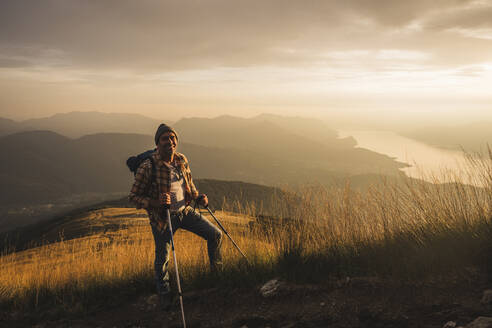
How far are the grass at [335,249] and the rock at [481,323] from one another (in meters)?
0.91

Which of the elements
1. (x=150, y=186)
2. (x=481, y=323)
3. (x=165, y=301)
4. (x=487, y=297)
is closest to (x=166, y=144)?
(x=150, y=186)

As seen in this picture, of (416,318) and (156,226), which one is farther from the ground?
(156,226)

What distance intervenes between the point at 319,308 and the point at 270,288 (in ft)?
2.25

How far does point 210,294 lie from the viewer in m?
4.12

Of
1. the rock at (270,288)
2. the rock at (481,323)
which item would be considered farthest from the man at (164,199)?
the rock at (481,323)

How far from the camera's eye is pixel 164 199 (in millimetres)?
3846

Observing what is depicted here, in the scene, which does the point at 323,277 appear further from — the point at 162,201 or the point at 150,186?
the point at 150,186

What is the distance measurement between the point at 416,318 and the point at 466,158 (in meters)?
3.04

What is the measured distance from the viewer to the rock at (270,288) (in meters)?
3.71

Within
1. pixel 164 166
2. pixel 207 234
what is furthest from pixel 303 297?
pixel 164 166

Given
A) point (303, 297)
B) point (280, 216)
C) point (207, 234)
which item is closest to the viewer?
point (303, 297)

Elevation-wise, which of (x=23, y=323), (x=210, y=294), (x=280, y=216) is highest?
(x=280, y=216)

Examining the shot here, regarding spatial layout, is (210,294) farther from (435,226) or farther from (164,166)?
(435,226)

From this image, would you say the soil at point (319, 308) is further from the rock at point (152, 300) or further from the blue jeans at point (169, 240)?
the blue jeans at point (169, 240)
